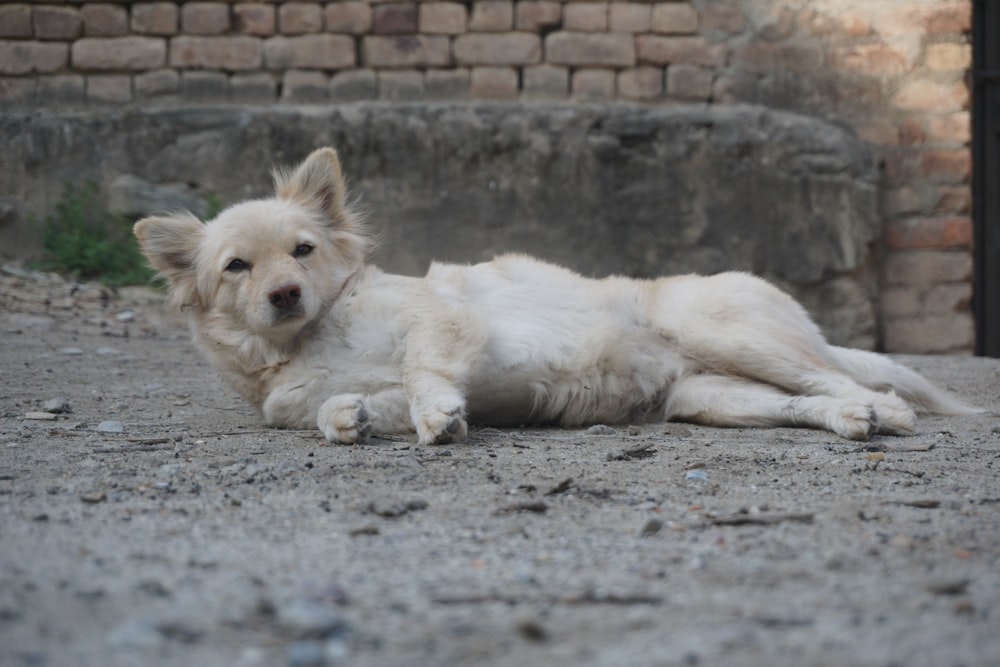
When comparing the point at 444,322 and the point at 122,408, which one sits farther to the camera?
the point at 122,408

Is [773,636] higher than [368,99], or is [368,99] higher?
[368,99]

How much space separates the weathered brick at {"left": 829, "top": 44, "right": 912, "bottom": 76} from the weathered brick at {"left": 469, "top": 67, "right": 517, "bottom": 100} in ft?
7.74

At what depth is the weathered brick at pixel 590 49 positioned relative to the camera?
7754 millimetres

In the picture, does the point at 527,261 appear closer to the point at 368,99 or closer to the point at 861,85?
the point at 368,99

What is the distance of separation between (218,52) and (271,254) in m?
4.03

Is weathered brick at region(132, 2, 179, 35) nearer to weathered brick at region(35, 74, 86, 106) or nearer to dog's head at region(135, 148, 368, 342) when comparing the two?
weathered brick at region(35, 74, 86, 106)

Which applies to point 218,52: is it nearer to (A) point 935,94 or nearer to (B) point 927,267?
(A) point 935,94

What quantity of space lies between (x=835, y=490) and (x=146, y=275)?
6.05m

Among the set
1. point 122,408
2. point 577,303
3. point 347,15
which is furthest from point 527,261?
point 347,15

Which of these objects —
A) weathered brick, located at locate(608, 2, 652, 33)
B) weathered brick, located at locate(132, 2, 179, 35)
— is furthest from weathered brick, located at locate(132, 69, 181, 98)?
weathered brick, located at locate(608, 2, 652, 33)

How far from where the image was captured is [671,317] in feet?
16.1

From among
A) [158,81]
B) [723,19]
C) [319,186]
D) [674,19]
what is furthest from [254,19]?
[319,186]

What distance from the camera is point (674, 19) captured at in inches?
308

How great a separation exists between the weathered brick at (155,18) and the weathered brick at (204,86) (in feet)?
1.13
